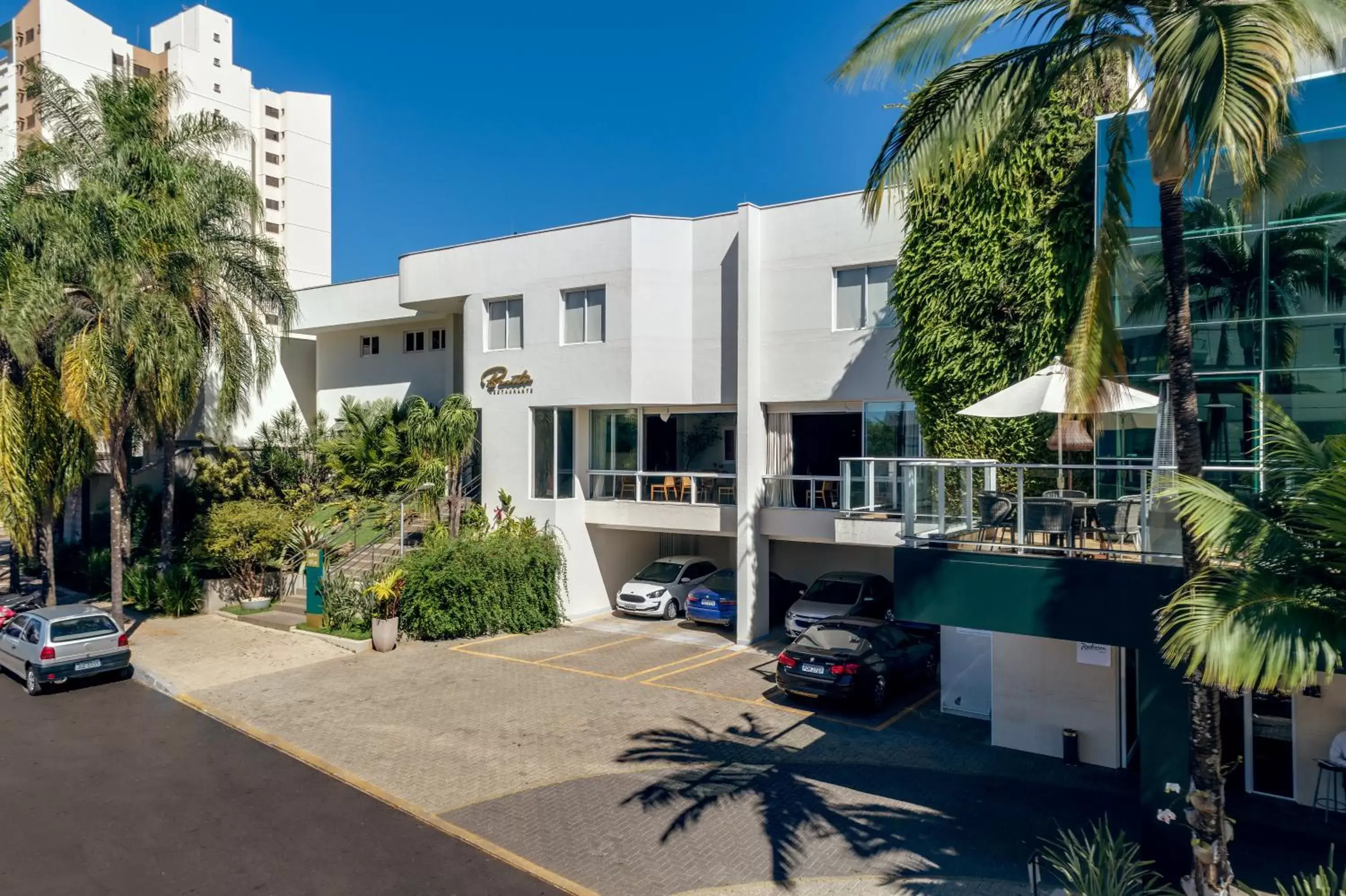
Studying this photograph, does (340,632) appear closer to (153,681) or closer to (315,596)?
(315,596)

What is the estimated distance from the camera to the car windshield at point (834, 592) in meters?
19.0

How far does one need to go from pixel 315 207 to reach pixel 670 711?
6687cm

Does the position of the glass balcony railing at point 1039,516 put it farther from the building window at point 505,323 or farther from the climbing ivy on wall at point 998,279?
the building window at point 505,323

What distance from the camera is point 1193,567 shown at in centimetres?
729

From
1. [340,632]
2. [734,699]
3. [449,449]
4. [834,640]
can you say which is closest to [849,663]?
[834,640]

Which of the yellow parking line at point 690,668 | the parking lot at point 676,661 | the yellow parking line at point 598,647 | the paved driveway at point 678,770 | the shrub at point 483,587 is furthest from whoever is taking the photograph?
the shrub at point 483,587

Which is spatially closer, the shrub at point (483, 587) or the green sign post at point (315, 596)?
the shrub at point (483, 587)

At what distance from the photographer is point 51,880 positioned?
29.3 ft

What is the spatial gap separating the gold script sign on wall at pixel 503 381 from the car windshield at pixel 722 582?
6.82 meters

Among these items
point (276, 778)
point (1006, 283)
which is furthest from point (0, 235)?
point (1006, 283)

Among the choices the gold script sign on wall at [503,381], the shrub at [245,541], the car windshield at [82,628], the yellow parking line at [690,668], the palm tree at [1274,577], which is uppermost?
the gold script sign on wall at [503,381]

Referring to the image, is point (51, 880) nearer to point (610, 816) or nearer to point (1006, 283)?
point (610, 816)

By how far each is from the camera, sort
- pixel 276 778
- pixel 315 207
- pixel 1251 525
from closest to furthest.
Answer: pixel 1251 525, pixel 276 778, pixel 315 207

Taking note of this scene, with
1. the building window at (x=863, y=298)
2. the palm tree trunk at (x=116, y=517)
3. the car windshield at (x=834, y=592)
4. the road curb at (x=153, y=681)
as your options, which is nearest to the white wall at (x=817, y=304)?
the building window at (x=863, y=298)
